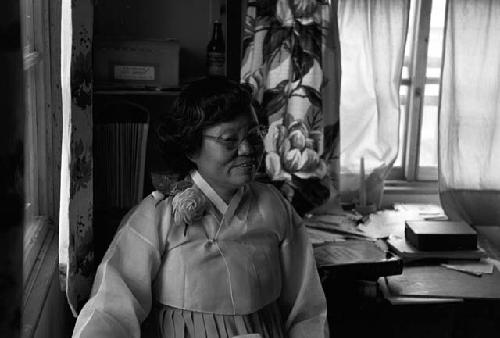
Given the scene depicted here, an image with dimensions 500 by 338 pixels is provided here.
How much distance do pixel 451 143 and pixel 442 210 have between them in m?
0.29

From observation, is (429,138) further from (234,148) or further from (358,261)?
(234,148)

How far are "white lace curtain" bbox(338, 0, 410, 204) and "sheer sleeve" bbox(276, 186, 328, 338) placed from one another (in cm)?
122

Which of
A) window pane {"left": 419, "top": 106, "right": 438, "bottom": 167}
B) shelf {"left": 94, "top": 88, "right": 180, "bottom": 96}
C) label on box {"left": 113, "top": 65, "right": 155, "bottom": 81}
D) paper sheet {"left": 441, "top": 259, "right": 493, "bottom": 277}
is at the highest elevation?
label on box {"left": 113, "top": 65, "right": 155, "bottom": 81}

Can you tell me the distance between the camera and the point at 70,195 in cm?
164

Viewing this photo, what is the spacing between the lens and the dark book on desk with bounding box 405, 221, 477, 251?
8.28ft

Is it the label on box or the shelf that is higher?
the label on box

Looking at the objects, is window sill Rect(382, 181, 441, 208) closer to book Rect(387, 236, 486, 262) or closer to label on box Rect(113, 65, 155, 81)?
book Rect(387, 236, 486, 262)

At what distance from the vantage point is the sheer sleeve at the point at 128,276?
1.56 meters

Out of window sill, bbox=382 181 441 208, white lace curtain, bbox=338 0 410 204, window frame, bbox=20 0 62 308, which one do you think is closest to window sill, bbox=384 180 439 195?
window sill, bbox=382 181 441 208

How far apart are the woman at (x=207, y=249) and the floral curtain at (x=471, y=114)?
1398mm

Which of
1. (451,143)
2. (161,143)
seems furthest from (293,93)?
(161,143)

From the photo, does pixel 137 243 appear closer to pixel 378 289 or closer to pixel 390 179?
pixel 378 289

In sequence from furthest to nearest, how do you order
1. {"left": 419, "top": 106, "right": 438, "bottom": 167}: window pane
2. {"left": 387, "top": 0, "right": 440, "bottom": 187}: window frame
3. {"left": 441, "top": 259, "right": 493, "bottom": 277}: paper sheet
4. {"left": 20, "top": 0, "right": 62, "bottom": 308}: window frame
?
{"left": 419, "top": 106, "right": 438, "bottom": 167}: window pane < {"left": 387, "top": 0, "right": 440, "bottom": 187}: window frame < {"left": 441, "top": 259, "right": 493, "bottom": 277}: paper sheet < {"left": 20, "top": 0, "right": 62, "bottom": 308}: window frame

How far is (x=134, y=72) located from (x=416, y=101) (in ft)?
4.44
